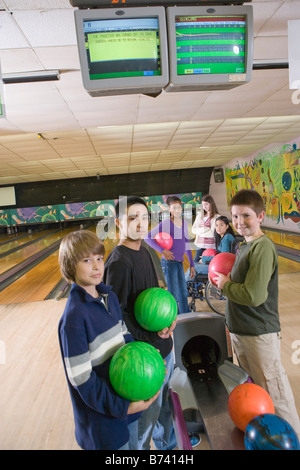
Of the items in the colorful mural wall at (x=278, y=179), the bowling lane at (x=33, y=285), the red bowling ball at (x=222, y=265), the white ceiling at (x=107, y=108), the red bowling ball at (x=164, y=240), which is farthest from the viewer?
the colorful mural wall at (x=278, y=179)

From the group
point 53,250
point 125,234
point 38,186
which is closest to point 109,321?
point 125,234

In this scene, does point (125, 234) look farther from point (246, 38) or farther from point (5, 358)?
point (5, 358)

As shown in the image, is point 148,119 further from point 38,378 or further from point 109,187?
point 109,187

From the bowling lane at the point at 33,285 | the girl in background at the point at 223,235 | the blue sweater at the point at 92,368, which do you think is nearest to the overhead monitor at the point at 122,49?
the blue sweater at the point at 92,368

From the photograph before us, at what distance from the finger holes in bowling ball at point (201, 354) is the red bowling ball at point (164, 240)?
46.5 inches

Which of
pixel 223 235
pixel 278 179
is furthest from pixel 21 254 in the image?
pixel 278 179

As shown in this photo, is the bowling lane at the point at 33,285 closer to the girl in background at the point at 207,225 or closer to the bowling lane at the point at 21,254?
the bowling lane at the point at 21,254

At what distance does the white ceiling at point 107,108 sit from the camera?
2006 millimetres

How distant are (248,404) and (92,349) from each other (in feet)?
1.80

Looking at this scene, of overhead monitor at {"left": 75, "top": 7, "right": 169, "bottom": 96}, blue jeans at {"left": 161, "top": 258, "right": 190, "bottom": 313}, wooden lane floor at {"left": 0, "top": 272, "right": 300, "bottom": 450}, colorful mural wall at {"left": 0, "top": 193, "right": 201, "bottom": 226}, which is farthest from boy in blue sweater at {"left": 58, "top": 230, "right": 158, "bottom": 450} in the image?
colorful mural wall at {"left": 0, "top": 193, "right": 201, "bottom": 226}

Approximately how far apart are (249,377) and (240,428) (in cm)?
34

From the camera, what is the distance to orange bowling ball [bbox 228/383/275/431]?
3.42 ft

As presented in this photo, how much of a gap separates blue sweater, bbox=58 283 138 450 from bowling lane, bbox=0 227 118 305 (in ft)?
12.0

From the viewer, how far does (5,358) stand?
2699mm
